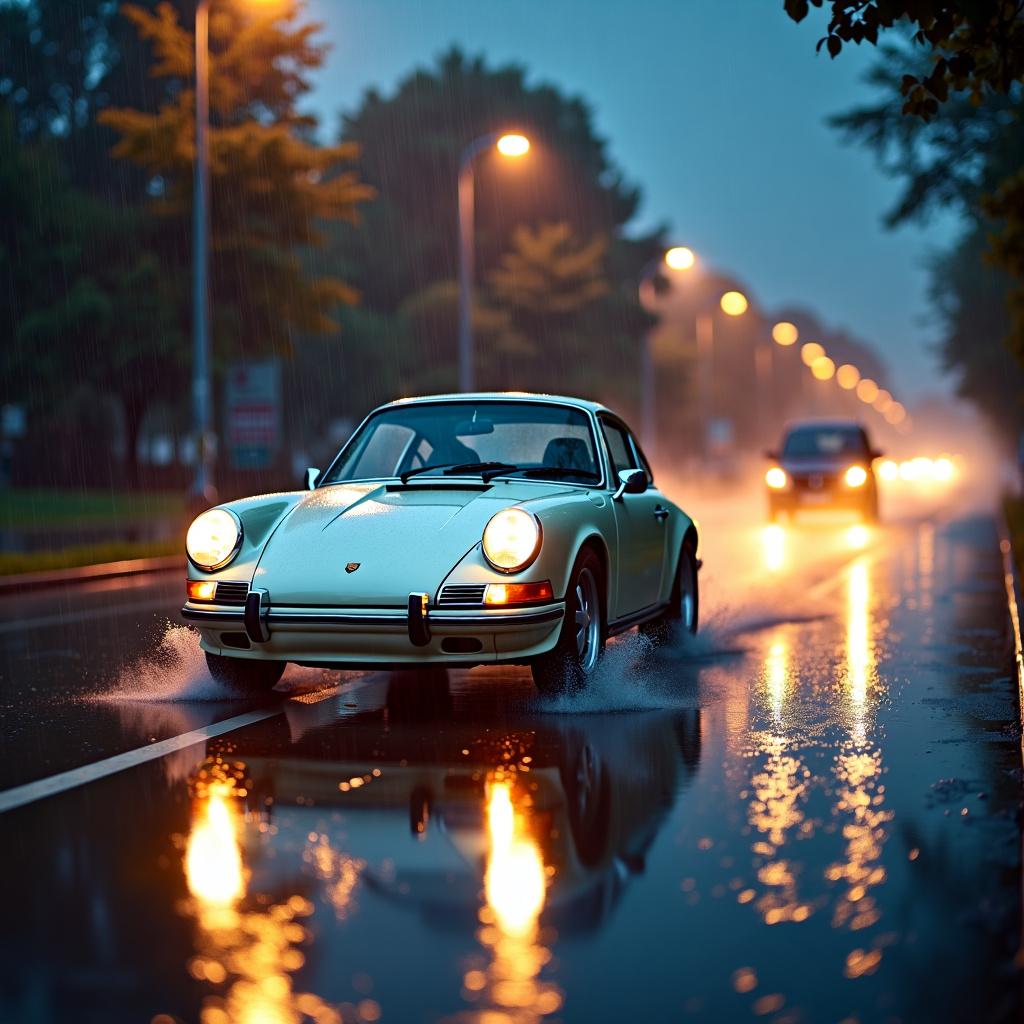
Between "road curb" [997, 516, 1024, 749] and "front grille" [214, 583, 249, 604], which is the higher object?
"front grille" [214, 583, 249, 604]

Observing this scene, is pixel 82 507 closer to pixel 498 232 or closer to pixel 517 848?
pixel 498 232

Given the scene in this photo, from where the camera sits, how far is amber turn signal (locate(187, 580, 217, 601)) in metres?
8.12

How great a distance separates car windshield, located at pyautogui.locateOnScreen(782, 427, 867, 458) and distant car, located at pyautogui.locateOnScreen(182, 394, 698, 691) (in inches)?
837

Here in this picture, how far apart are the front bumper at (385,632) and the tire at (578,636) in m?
0.20

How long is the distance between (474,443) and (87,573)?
393 inches

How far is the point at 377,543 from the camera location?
26.5ft

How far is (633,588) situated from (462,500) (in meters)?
1.53

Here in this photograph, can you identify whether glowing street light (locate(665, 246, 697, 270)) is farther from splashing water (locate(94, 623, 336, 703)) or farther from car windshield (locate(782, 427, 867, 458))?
splashing water (locate(94, 623, 336, 703))

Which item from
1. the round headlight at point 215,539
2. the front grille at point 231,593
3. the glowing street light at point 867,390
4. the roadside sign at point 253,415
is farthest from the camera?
the glowing street light at point 867,390

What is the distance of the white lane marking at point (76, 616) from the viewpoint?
13039mm

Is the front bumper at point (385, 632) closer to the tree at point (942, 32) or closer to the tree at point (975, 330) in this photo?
the tree at point (942, 32)

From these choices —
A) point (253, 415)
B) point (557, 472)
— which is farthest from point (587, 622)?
point (253, 415)

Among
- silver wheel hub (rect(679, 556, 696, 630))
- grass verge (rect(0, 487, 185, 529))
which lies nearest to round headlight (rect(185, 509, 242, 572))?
silver wheel hub (rect(679, 556, 696, 630))

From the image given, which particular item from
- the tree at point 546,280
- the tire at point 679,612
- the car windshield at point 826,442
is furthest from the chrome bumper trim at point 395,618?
the tree at point 546,280
